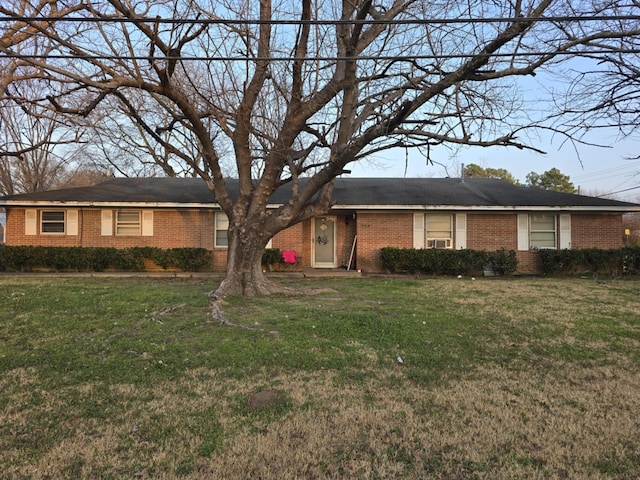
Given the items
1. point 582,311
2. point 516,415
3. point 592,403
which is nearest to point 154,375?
point 516,415

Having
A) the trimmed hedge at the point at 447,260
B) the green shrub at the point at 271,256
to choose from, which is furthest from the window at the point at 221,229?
→ the trimmed hedge at the point at 447,260

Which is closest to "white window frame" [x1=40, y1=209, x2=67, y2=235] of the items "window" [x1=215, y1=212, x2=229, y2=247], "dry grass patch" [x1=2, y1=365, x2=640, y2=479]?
"window" [x1=215, y1=212, x2=229, y2=247]

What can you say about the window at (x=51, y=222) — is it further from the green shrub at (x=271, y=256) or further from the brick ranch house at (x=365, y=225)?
the green shrub at (x=271, y=256)

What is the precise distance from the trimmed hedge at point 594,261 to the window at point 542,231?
0.78 metres

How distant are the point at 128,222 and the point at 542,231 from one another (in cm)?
1606

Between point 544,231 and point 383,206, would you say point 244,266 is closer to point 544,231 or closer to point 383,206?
point 383,206

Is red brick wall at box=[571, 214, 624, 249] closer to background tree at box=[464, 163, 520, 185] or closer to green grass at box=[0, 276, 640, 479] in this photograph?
green grass at box=[0, 276, 640, 479]

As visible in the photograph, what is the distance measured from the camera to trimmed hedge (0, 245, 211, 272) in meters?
14.4

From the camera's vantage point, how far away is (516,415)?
3512 millimetres

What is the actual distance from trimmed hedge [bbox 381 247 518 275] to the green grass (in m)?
6.49

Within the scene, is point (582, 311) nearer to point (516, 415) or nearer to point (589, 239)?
point (516, 415)

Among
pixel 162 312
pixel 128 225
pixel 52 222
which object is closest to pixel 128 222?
pixel 128 225

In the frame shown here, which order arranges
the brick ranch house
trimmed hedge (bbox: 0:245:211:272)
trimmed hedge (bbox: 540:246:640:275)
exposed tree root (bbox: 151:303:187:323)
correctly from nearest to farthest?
exposed tree root (bbox: 151:303:187:323), trimmed hedge (bbox: 540:246:640:275), trimmed hedge (bbox: 0:245:211:272), the brick ranch house

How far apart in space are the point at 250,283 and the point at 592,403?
7091 millimetres
